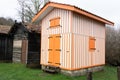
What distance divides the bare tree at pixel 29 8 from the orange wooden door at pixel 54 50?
18.6 meters

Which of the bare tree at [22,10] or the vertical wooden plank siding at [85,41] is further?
the bare tree at [22,10]

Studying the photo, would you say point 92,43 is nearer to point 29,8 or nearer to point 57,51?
point 57,51

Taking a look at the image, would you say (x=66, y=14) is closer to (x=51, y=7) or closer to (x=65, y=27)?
(x=65, y=27)

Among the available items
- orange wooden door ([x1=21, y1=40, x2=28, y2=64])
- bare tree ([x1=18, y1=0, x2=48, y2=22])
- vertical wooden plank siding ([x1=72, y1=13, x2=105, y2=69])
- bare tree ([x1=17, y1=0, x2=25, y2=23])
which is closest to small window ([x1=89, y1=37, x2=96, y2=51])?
vertical wooden plank siding ([x1=72, y1=13, x2=105, y2=69])

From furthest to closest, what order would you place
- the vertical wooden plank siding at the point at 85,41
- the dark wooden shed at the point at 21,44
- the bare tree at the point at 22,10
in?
the bare tree at the point at 22,10, the dark wooden shed at the point at 21,44, the vertical wooden plank siding at the point at 85,41

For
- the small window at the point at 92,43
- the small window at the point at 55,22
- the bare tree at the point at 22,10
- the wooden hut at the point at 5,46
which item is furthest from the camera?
the bare tree at the point at 22,10

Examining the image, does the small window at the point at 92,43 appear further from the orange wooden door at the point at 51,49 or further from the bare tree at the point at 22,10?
the bare tree at the point at 22,10

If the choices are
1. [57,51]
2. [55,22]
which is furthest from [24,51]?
[55,22]

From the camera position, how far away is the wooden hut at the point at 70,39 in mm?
10602

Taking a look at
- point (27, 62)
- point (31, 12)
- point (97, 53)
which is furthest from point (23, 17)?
point (97, 53)

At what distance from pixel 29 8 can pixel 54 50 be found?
813 inches

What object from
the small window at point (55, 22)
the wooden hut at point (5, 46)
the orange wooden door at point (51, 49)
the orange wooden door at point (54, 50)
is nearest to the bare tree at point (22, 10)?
the wooden hut at point (5, 46)

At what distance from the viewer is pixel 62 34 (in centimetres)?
1121

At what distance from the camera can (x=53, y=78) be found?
1007cm
